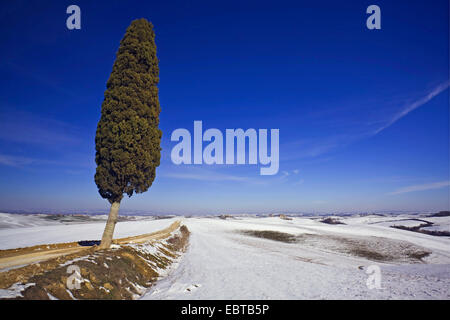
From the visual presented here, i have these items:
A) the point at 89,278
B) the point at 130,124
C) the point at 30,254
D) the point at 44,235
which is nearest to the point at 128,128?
the point at 130,124

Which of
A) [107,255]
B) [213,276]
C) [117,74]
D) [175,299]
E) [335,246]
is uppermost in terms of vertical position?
[117,74]

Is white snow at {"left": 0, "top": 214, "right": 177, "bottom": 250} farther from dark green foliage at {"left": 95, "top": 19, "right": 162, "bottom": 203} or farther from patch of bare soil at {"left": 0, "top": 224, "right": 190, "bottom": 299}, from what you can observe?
patch of bare soil at {"left": 0, "top": 224, "right": 190, "bottom": 299}

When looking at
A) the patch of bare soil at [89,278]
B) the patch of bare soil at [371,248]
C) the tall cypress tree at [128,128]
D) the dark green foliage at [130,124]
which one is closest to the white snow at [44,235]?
the tall cypress tree at [128,128]

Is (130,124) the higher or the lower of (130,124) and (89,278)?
the higher

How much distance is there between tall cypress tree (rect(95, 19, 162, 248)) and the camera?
14203 millimetres

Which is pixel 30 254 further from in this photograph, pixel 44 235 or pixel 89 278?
pixel 44 235

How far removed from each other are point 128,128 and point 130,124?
0.32m

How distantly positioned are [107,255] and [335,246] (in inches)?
1119

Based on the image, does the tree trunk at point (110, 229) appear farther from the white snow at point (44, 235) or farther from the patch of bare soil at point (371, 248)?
the patch of bare soil at point (371, 248)

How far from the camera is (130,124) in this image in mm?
14297
